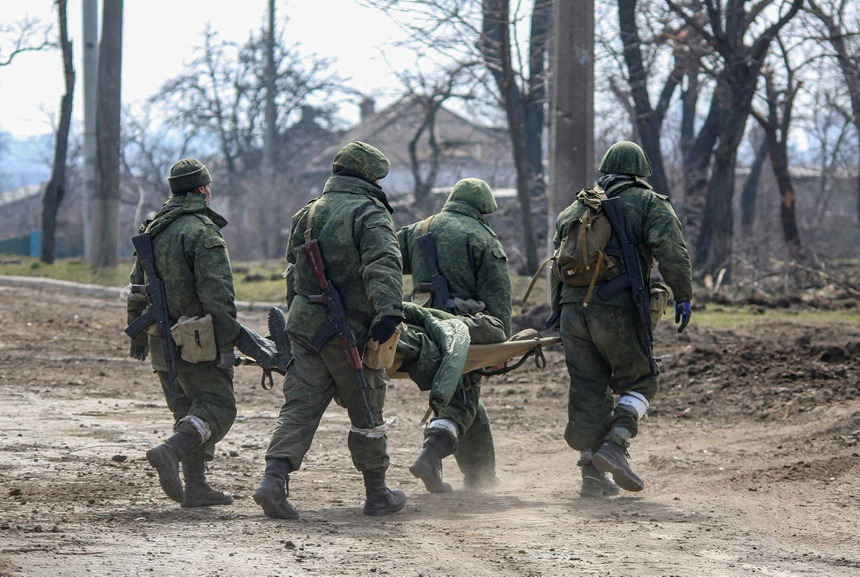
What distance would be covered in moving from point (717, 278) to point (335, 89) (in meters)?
28.6

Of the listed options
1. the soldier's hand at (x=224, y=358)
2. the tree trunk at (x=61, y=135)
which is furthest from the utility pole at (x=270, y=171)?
the soldier's hand at (x=224, y=358)

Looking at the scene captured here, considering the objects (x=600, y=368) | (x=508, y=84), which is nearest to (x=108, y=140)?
(x=508, y=84)

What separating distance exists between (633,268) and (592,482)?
1.32m

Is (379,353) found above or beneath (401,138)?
beneath

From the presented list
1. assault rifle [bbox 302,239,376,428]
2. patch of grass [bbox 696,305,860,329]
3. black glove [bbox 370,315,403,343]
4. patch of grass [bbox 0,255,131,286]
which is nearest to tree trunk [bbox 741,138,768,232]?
patch of grass [bbox 696,305,860,329]

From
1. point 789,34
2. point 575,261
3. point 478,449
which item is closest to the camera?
point 575,261

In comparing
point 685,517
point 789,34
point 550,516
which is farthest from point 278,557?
point 789,34

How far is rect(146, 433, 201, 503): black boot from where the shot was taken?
6008mm

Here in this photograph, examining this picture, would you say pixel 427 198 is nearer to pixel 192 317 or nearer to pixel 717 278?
pixel 717 278

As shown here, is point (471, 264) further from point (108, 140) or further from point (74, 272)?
point (74, 272)

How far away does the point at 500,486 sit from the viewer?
24.7ft

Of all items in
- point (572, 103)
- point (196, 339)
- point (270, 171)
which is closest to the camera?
point (196, 339)

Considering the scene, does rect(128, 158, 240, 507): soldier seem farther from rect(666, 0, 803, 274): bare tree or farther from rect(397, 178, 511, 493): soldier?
rect(666, 0, 803, 274): bare tree

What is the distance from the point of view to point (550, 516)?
241 inches
